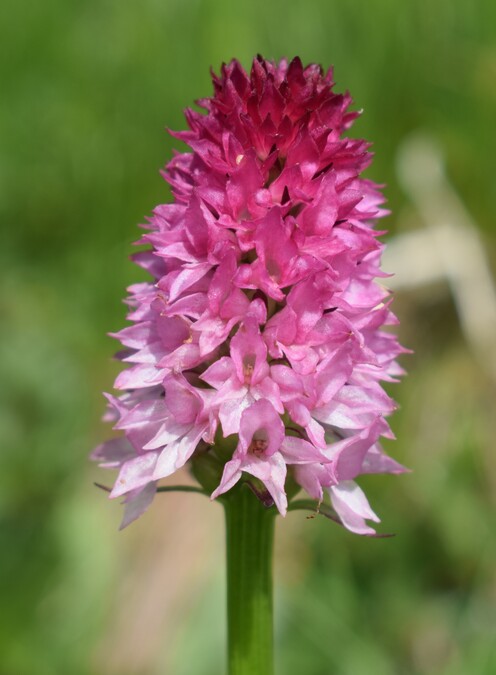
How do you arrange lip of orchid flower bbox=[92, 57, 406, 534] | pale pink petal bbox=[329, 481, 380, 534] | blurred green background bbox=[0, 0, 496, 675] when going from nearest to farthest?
lip of orchid flower bbox=[92, 57, 406, 534]
pale pink petal bbox=[329, 481, 380, 534]
blurred green background bbox=[0, 0, 496, 675]

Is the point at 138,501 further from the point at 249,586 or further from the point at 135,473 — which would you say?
the point at 249,586

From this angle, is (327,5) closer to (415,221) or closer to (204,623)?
(415,221)

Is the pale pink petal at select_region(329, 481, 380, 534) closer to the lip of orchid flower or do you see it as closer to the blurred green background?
the lip of orchid flower

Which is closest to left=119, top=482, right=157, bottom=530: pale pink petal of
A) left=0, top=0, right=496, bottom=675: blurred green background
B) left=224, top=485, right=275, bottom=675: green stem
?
left=224, top=485, right=275, bottom=675: green stem

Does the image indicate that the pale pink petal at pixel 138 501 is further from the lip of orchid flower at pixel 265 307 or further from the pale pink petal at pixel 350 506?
the pale pink petal at pixel 350 506

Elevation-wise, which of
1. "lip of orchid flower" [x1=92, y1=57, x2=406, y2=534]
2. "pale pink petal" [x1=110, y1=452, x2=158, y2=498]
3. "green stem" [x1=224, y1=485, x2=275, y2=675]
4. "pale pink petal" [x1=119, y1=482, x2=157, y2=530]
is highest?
"lip of orchid flower" [x1=92, y1=57, x2=406, y2=534]

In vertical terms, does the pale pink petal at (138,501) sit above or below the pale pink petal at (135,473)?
below

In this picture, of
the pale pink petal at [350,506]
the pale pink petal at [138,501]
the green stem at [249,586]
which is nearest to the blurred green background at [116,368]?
the green stem at [249,586]
